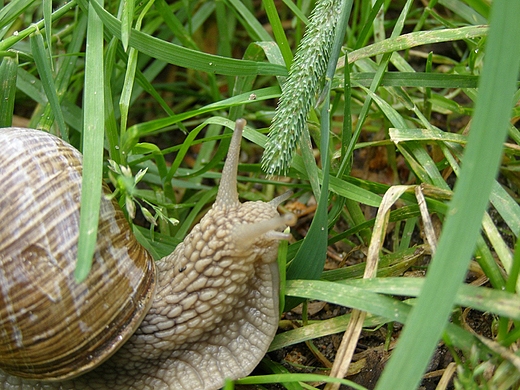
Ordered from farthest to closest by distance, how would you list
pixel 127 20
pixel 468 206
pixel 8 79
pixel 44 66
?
pixel 8 79
pixel 44 66
pixel 127 20
pixel 468 206

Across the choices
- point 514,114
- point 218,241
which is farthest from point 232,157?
point 514,114

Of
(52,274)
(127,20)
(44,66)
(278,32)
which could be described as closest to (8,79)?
(44,66)

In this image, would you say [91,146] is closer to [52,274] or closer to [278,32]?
[52,274]

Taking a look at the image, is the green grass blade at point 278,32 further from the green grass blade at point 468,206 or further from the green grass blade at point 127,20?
the green grass blade at point 468,206

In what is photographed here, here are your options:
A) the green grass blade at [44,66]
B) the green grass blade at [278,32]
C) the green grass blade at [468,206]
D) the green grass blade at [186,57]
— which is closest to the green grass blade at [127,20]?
the green grass blade at [186,57]

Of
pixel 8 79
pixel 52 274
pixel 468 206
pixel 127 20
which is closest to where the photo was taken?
pixel 468 206

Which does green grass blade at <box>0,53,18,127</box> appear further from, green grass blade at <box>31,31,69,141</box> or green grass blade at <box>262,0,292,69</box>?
green grass blade at <box>262,0,292,69</box>

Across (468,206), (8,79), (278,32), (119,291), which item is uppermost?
(278,32)
